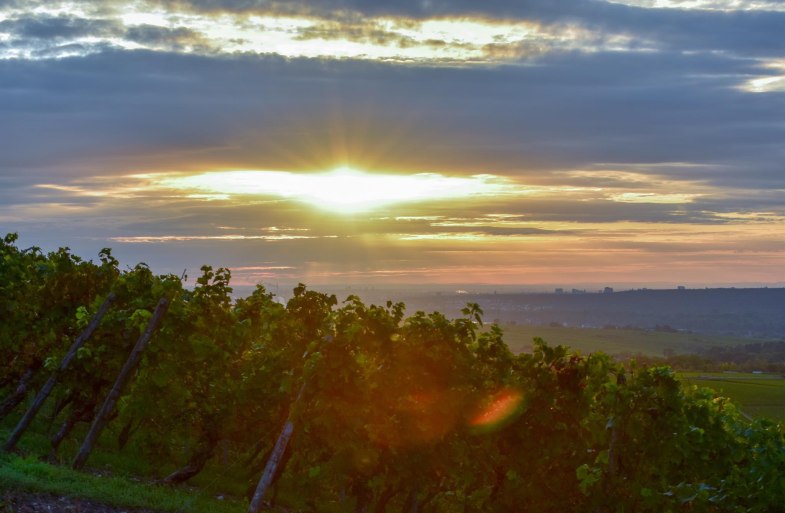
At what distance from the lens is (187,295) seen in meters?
22.4

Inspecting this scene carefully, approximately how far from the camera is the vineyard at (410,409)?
65.0ft

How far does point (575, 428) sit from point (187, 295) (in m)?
10.7

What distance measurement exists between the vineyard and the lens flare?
0.12 feet

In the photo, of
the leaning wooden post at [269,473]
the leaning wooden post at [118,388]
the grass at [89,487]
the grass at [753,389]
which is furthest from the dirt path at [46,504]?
the grass at [753,389]

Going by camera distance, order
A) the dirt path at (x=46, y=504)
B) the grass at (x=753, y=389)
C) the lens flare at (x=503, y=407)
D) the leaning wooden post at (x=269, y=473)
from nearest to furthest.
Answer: the dirt path at (x=46, y=504), the leaning wooden post at (x=269, y=473), the lens flare at (x=503, y=407), the grass at (x=753, y=389)

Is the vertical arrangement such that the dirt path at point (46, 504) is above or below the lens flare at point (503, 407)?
below

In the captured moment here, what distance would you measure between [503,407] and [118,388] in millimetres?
9573

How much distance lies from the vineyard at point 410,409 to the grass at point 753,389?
6588cm

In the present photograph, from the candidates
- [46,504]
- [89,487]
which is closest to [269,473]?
[89,487]

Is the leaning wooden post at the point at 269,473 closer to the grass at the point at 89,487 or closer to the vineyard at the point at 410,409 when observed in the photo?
the vineyard at the point at 410,409

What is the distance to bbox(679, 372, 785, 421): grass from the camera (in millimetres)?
91062

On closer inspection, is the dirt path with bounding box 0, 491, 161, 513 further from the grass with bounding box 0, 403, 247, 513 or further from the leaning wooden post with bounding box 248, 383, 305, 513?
the leaning wooden post with bounding box 248, 383, 305, 513

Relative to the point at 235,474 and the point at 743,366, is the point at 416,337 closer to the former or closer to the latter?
the point at 235,474

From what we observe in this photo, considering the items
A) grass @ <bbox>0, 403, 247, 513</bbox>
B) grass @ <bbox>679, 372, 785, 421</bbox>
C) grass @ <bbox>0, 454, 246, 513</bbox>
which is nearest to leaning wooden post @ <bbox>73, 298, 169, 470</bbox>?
grass @ <bbox>0, 403, 247, 513</bbox>
